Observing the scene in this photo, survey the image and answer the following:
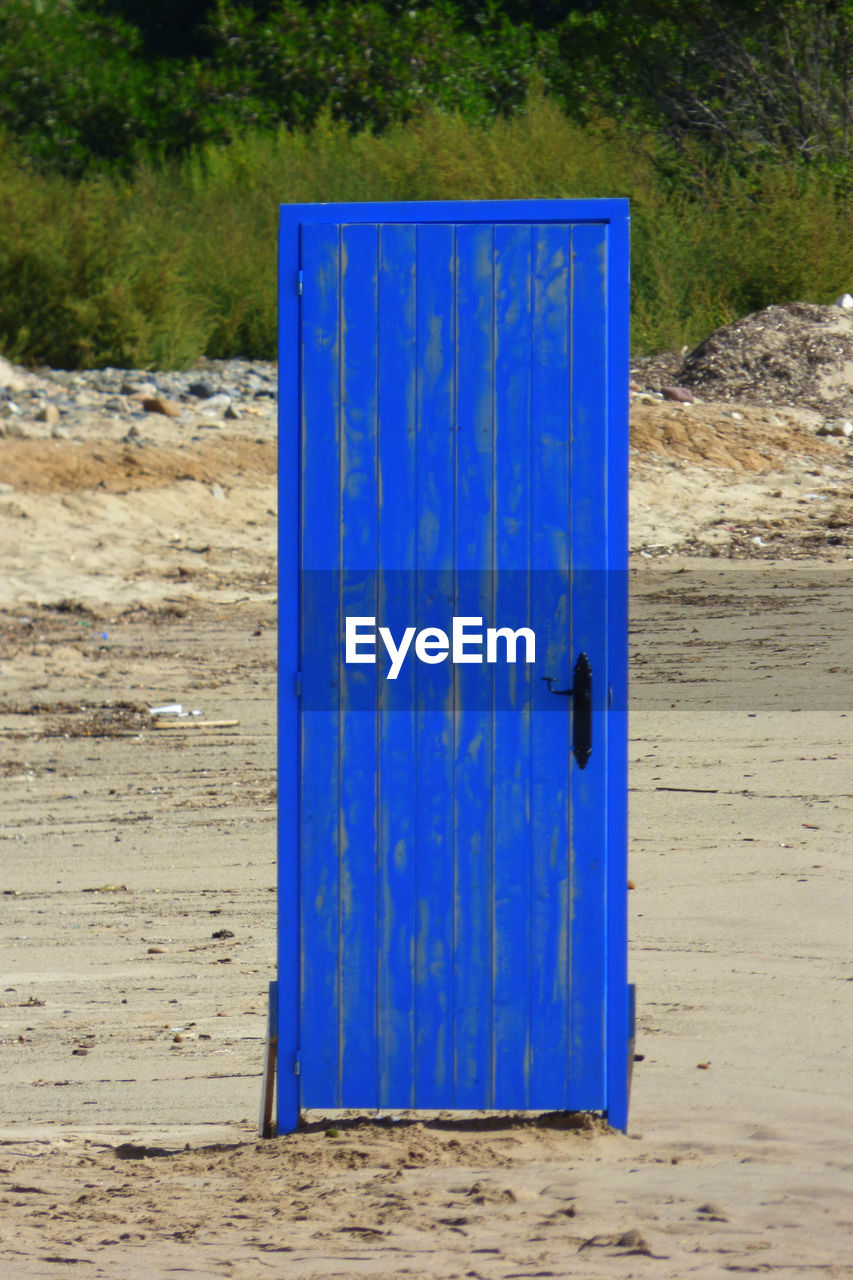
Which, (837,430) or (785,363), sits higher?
(785,363)

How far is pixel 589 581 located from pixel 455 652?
0.34 meters

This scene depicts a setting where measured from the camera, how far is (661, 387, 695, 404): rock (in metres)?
14.4

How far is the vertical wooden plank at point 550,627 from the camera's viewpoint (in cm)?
337

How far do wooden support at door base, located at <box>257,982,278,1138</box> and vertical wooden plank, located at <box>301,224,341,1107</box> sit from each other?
84 millimetres

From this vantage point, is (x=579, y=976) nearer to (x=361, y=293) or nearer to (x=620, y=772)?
(x=620, y=772)

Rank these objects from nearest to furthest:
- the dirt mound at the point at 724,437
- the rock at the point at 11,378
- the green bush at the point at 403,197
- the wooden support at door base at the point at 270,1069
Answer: the wooden support at door base at the point at 270,1069 < the dirt mound at the point at 724,437 < the rock at the point at 11,378 < the green bush at the point at 403,197

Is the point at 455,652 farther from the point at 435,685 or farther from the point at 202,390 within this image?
the point at 202,390

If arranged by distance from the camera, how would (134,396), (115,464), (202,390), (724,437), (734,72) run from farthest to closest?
(734,72)
(202,390)
(134,396)
(724,437)
(115,464)

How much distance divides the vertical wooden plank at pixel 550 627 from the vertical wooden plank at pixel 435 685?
0.19 m

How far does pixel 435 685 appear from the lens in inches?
134

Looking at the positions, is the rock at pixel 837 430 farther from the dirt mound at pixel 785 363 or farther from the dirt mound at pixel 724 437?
the dirt mound at pixel 785 363

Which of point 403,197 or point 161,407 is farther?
→ point 403,197

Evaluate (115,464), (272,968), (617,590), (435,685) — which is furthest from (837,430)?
(435,685)

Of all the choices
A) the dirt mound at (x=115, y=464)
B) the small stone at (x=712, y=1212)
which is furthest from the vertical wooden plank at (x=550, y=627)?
the dirt mound at (x=115, y=464)
